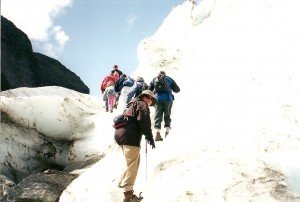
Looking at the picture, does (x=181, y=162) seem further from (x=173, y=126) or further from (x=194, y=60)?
(x=194, y=60)

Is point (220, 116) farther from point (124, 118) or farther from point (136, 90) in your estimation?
→ point (136, 90)

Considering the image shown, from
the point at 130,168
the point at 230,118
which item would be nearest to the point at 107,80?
the point at 230,118

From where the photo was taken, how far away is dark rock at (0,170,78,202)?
33.8 feet

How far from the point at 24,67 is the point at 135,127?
31915 mm

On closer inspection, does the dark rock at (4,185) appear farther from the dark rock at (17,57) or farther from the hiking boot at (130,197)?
the dark rock at (17,57)

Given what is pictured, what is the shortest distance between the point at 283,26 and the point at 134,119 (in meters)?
6.98

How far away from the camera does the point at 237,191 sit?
291 inches

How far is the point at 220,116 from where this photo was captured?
1016 cm

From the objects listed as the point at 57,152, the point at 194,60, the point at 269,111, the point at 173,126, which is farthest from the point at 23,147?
the point at 269,111

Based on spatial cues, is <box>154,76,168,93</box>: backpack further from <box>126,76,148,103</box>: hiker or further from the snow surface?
<box>126,76,148,103</box>: hiker

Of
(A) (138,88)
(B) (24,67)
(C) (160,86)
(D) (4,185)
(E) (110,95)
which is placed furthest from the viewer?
(B) (24,67)

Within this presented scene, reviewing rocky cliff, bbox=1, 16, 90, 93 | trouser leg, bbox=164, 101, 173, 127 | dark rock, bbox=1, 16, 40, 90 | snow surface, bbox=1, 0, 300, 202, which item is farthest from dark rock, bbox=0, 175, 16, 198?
dark rock, bbox=1, 16, 40, 90

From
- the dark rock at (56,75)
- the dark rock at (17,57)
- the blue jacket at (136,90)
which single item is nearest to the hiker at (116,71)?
the blue jacket at (136,90)

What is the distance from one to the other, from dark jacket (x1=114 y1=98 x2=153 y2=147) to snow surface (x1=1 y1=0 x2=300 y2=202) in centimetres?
100
